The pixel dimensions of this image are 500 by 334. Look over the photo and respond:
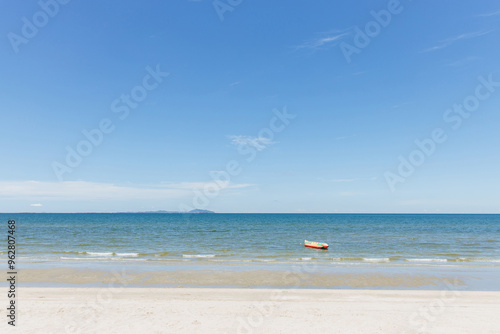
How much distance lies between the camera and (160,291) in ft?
52.7

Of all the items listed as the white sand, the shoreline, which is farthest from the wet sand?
the white sand

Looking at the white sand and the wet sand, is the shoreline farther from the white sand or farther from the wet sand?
the white sand

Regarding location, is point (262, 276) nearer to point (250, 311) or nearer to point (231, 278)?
point (231, 278)

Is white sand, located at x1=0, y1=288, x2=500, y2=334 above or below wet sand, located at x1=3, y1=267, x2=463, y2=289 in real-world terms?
above

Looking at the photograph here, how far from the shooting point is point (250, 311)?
41.4 feet

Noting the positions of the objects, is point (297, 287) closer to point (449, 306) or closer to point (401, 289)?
point (401, 289)

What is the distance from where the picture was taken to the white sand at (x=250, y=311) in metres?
10.8

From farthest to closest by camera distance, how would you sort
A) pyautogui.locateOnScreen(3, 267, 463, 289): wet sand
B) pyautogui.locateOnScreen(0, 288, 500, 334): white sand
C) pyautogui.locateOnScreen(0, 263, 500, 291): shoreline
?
pyautogui.locateOnScreen(3, 267, 463, 289): wet sand < pyautogui.locateOnScreen(0, 263, 500, 291): shoreline < pyautogui.locateOnScreen(0, 288, 500, 334): white sand

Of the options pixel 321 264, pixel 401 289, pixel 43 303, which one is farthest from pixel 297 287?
pixel 43 303

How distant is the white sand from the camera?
1082cm

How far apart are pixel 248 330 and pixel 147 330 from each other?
3.50 meters

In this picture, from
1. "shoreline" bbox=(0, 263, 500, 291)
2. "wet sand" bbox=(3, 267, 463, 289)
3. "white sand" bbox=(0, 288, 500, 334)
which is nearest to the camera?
"white sand" bbox=(0, 288, 500, 334)

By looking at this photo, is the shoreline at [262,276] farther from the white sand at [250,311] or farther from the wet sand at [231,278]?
the white sand at [250,311]

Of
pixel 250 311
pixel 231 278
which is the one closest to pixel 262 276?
pixel 231 278
